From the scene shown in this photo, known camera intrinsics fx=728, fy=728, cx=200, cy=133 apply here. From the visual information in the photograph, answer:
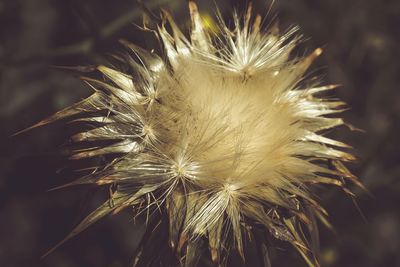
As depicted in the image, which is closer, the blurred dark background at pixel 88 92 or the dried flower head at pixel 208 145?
the dried flower head at pixel 208 145

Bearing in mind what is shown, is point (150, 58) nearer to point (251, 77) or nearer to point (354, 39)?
point (251, 77)

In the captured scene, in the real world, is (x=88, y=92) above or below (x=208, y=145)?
above

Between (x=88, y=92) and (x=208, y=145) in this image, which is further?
(x=88, y=92)

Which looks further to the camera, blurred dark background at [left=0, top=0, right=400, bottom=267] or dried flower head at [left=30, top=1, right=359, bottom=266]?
blurred dark background at [left=0, top=0, right=400, bottom=267]

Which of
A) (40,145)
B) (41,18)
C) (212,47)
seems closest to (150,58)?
(212,47)
